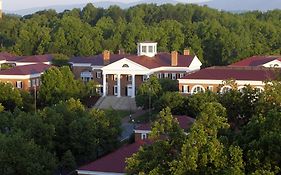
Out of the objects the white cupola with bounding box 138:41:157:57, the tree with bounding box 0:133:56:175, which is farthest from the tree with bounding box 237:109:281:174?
the white cupola with bounding box 138:41:157:57

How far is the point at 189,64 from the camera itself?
56219 mm

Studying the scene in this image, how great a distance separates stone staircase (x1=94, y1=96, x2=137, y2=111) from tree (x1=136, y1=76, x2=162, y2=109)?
527cm

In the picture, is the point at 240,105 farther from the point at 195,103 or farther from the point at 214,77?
the point at 214,77

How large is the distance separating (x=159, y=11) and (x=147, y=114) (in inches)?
2532

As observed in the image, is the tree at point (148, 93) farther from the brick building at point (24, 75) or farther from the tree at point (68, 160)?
the tree at point (68, 160)

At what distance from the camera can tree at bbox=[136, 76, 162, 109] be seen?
45.3 metres

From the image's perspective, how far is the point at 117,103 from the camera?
54062mm

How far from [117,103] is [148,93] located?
896cm

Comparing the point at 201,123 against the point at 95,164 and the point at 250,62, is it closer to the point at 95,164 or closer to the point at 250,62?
the point at 95,164

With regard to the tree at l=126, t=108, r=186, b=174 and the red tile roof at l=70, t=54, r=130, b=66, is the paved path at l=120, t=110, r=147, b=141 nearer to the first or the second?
the red tile roof at l=70, t=54, r=130, b=66

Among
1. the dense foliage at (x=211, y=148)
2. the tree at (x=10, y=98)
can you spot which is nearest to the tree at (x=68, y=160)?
the dense foliage at (x=211, y=148)

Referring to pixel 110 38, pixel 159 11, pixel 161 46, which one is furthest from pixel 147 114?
pixel 159 11

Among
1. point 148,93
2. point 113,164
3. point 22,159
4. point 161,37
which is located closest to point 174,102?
point 148,93

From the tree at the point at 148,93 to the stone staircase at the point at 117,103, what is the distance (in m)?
5.27
